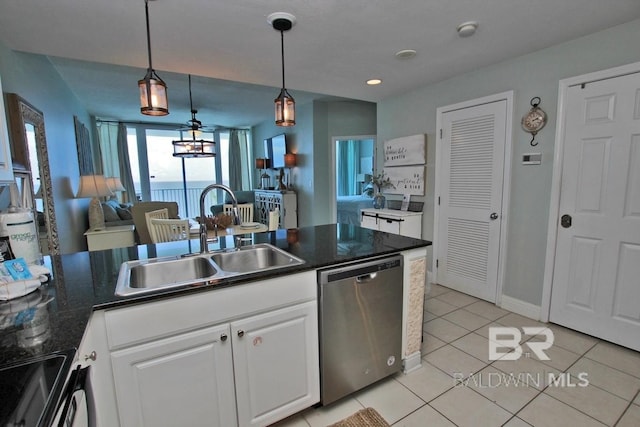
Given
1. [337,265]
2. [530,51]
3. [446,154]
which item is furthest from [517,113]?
[337,265]

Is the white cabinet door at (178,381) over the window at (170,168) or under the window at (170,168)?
under

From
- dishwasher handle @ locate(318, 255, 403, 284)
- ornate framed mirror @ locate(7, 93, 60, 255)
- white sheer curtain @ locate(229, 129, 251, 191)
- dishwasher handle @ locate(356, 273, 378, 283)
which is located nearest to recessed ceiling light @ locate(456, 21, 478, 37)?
dishwasher handle @ locate(318, 255, 403, 284)

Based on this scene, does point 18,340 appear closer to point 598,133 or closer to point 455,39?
point 455,39

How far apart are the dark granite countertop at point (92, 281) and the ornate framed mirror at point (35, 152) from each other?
3.29 ft

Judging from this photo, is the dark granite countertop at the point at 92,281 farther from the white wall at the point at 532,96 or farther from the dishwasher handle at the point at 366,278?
the white wall at the point at 532,96

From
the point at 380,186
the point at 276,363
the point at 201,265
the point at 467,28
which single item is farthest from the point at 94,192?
the point at 467,28

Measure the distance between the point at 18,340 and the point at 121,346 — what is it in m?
0.32

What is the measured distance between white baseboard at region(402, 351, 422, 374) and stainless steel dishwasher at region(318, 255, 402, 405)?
15 cm

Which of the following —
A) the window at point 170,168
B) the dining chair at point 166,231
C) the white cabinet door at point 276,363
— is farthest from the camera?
the window at point 170,168

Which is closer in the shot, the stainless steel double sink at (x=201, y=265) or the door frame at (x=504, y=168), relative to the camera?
the stainless steel double sink at (x=201, y=265)

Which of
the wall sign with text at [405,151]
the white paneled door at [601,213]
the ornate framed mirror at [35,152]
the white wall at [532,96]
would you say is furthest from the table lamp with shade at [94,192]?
the white paneled door at [601,213]

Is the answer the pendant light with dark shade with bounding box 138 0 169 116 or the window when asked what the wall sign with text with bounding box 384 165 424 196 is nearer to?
the pendant light with dark shade with bounding box 138 0 169 116

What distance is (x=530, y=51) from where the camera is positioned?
98.8 inches

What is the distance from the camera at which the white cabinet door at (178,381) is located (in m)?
1.17
